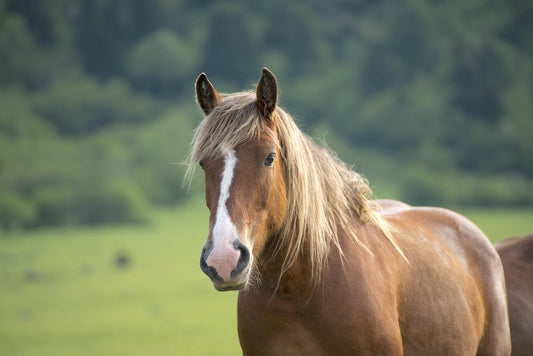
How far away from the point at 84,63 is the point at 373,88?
62.7ft

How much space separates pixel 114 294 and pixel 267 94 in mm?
13956

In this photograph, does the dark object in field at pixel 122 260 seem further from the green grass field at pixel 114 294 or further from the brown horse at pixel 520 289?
the brown horse at pixel 520 289

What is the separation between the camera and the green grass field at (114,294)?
38.7 feet

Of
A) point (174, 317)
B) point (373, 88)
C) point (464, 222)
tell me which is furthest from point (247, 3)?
point (464, 222)

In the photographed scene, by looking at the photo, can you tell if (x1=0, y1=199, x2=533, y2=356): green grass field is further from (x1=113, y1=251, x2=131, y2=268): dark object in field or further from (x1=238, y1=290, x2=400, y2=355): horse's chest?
(x1=238, y1=290, x2=400, y2=355): horse's chest

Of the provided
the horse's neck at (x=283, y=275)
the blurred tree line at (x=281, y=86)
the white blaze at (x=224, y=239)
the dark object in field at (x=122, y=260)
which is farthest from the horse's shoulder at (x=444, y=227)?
the blurred tree line at (x=281, y=86)

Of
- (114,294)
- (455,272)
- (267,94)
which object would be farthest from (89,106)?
(267,94)

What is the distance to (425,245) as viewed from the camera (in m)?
3.56

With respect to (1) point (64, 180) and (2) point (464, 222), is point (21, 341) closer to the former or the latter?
(2) point (464, 222)

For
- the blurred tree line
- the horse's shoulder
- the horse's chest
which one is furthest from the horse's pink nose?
the blurred tree line

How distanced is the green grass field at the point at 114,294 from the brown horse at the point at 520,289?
6960 millimetres

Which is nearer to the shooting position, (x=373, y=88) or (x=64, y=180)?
(x=64, y=180)

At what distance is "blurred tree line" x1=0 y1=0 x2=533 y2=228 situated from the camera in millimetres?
29219

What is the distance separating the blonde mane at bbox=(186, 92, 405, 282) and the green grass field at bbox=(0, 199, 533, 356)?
832 cm
